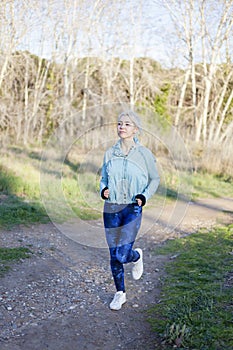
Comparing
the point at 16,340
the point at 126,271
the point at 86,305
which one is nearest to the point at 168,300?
the point at 86,305

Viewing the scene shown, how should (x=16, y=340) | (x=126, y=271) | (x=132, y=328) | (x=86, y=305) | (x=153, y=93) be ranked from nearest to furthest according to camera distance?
(x=16, y=340)
(x=132, y=328)
(x=86, y=305)
(x=126, y=271)
(x=153, y=93)

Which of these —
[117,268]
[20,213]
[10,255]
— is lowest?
[20,213]

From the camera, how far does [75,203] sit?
890 centimetres

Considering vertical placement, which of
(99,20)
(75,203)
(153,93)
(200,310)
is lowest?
(75,203)

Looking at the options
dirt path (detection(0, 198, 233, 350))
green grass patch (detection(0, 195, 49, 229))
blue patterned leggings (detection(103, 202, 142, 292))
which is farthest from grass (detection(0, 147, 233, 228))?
blue patterned leggings (detection(103, 202, 142, 292))

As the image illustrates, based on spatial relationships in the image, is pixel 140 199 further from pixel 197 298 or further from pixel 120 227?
pixel 197 298

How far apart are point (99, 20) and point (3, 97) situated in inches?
210

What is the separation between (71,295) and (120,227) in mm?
1118

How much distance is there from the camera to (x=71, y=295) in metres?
4.39

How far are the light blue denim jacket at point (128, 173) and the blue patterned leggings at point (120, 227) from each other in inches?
2.8

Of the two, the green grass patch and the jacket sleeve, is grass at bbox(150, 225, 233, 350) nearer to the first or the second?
the jacket sleeve

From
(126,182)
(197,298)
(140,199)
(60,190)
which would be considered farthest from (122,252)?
(60,190)

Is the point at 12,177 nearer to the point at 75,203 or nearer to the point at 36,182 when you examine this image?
the point at 36,182

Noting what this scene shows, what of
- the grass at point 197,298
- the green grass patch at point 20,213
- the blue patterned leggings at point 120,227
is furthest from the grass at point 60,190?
the blue patterned leggings at point 120,227
